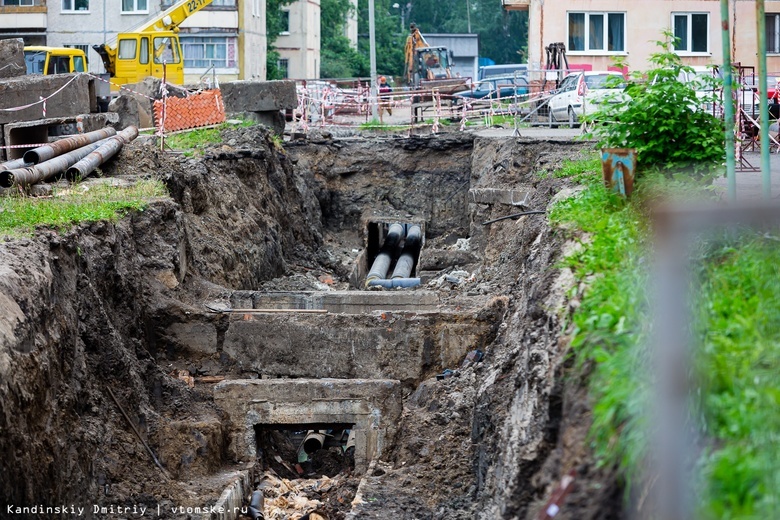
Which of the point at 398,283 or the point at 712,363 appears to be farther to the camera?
the point at 398,283

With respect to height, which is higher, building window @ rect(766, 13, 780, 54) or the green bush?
building window @ rect(766, 13, 780, 54)

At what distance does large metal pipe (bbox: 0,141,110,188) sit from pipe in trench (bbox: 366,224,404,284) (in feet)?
23.3

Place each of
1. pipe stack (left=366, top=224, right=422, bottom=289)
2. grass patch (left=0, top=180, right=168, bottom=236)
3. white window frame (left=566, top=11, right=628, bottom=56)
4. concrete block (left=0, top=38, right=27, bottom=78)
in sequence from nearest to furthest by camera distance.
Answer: grass patch (left=0, top=180, right=168, bottom=236), pipe stack (left=366, top=224, right=422, bottom=289), concrete block (left=0, top=38, right=27, bottom=78), white window frame (left=566, top=11, right=628, bottom=56)

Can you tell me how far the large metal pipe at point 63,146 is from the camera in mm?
→ 15430

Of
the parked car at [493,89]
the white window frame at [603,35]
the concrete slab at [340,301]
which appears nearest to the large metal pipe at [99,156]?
the concrete slab at [340,301]

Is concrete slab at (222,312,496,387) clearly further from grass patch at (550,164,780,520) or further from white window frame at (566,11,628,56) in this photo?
white window frame at (566,11,628,56)

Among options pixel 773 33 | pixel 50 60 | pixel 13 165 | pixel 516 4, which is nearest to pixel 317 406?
pixel 13 165

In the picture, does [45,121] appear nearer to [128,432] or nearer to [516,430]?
[128,432]

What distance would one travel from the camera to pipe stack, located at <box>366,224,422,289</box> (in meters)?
19.9

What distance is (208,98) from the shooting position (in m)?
24.7

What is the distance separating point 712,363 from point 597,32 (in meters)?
29.5

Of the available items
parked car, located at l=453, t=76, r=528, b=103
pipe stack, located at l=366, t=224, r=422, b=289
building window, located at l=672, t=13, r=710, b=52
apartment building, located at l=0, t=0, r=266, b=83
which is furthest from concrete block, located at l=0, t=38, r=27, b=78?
apartment building, located at l=0, t=0, r=266, b=83

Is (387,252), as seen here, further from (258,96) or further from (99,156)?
(99,156)

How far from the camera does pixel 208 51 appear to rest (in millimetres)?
41312
